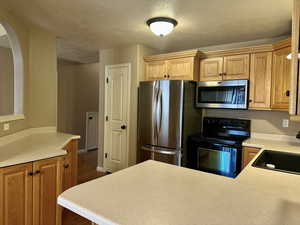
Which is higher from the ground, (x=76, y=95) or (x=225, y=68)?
(x=225, y=68)

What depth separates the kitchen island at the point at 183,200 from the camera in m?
0.76

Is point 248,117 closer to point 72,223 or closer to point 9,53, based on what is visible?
point 72,223

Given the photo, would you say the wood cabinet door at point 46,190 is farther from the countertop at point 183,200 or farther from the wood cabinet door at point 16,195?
the countertop at point 183,200

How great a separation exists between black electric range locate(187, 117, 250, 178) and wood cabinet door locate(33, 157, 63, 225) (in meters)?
1.75

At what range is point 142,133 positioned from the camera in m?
3.15

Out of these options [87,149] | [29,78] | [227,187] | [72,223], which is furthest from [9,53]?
[227,187]

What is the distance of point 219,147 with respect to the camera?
8.48 feet

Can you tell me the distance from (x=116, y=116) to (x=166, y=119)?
1.12m

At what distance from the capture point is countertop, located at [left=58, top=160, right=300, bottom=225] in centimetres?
76

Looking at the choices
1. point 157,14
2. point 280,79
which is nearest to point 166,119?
point 157,14

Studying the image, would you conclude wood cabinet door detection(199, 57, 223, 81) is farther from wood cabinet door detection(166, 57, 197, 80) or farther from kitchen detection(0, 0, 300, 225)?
wood cabinet door detection(166, 57, 197, 80)

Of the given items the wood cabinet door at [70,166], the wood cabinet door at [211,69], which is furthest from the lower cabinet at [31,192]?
the wood cabinet door at [211,69]

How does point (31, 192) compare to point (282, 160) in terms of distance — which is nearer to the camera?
point (31, 192)

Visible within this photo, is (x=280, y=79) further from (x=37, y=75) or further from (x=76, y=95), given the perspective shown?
(x=76, y=95)
